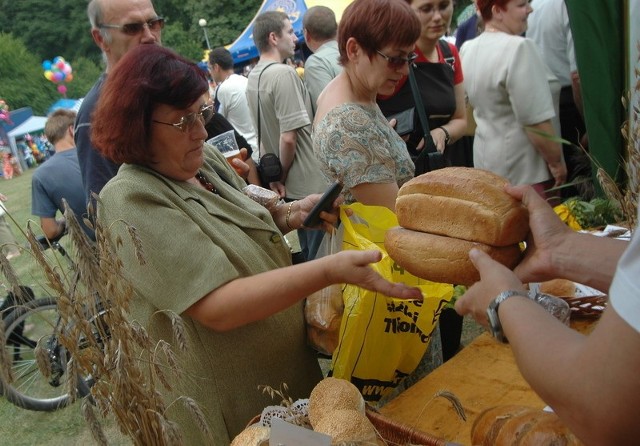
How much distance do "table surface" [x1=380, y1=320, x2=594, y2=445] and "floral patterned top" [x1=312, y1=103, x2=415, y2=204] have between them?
710mm

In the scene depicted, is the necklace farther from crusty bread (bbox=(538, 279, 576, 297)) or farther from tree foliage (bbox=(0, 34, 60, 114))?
tree foliage (bbox=(0, 34, 60, 114))

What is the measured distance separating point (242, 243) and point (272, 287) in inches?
9.4

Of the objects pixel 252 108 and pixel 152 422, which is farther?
pixel 252 108

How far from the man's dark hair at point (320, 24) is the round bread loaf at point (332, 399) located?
3574 mm

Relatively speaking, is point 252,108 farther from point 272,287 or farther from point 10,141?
point 10,141

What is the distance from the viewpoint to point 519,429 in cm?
117

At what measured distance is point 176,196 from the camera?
1.58 meters

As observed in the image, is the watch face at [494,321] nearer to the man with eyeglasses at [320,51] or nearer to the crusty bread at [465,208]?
the crusty bread at [465,208]

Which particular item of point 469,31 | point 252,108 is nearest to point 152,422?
point 252,108

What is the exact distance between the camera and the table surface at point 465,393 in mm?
1530

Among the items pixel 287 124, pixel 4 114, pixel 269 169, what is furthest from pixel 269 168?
pixel 4 114

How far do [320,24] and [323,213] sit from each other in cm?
300

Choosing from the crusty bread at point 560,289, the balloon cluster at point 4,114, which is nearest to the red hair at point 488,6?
the crusty bread at point 560,289

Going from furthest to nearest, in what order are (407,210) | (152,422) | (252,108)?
(252,108), (407,210), (152,422)
